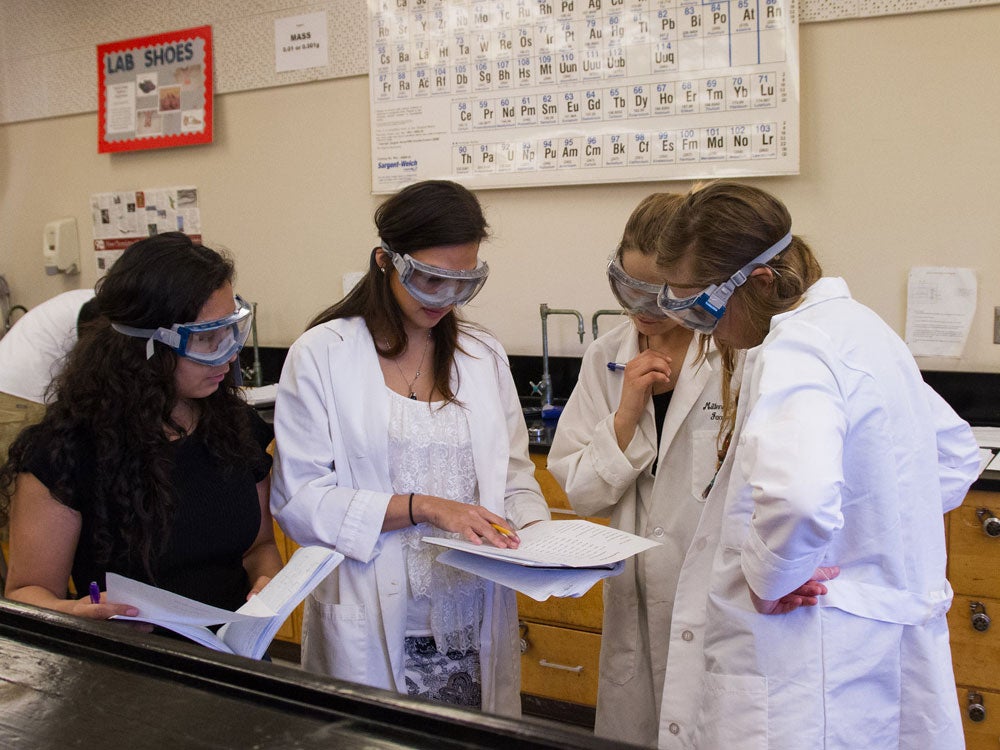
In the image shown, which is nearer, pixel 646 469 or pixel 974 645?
pixel 646 469

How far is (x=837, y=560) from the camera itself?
1256mm

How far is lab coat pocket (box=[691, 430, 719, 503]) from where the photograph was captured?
5.80 ft

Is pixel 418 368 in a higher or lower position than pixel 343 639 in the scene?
higher

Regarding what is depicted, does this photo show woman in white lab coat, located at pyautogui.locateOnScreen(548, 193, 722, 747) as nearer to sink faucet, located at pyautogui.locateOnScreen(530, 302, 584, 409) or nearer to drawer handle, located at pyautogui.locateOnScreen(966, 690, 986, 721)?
drawer handle, located at pyautogui.locateOnScreen(966, 690, 986, 721)

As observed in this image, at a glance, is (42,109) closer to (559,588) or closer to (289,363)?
(289,363)

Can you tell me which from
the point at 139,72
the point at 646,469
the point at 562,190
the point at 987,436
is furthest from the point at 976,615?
the point at 139,72

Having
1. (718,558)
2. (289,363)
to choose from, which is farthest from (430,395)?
(718,558)

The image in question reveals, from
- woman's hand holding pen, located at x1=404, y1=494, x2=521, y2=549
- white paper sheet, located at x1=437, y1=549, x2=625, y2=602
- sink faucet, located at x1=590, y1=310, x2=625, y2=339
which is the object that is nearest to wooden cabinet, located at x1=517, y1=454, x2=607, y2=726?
sink faucet, located at x1=590, y1=310, x2=625, y2=339

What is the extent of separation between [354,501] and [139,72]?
3076mm

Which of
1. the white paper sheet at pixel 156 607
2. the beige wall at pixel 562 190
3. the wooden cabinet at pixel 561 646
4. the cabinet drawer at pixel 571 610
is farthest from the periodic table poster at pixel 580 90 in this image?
the white paper sheet at pixel 156 607

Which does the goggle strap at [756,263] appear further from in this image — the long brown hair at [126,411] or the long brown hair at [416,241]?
the long brown hair at [126,411]

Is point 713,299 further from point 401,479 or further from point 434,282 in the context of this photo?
point 401,479

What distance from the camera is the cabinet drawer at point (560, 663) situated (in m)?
2.82

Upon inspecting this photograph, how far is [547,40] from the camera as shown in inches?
128
